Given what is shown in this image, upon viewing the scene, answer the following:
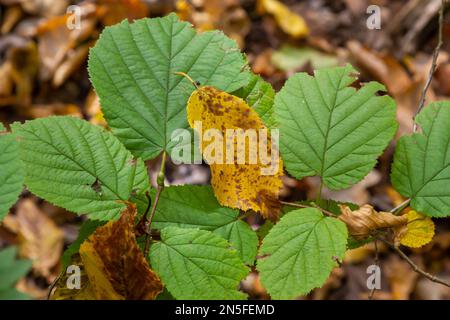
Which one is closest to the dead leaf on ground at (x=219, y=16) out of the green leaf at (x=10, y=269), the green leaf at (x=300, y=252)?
the green leaf at (x=10, y=269)

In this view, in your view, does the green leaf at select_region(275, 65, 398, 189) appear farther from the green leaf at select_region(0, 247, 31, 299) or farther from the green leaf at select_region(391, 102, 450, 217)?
the green leaf at select_region(0, 247, 31, 299)

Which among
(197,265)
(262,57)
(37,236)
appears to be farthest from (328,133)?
(262,57)

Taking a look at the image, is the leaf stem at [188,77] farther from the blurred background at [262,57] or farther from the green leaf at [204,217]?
the blurred background at [262,57]

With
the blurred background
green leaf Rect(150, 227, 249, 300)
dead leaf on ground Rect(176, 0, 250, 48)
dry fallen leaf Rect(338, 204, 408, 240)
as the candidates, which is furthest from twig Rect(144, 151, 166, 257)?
dead leaf on ground Rect(176, 0, 250, 48)

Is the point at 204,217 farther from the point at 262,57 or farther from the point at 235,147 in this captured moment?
the point at 262,57

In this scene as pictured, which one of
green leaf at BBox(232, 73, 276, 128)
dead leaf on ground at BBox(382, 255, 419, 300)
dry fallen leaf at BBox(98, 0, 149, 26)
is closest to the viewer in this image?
green leaf at BBox(232, 73, 276, 128)
